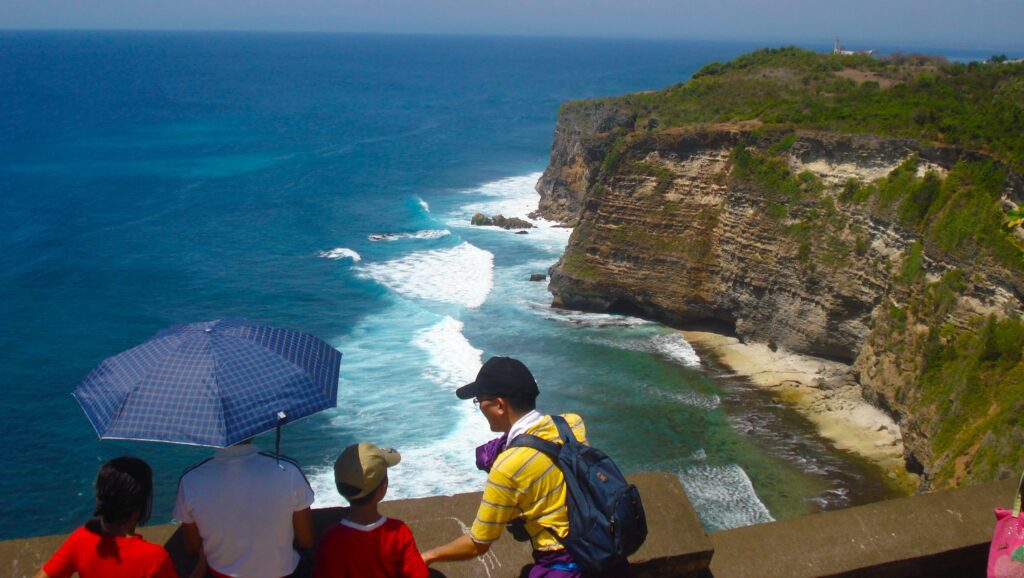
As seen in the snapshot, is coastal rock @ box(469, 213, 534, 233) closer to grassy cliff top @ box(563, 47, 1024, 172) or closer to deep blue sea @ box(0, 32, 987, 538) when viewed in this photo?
deep blue sea @ box(0, 32, 987, 538)

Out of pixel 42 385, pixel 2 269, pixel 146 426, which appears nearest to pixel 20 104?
pixel 2 269

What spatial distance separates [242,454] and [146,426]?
589 mm

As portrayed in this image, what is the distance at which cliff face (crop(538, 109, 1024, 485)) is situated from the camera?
26219mm

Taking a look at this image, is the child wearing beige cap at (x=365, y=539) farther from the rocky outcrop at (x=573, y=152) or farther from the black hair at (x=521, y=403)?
the rocky outcrop at (x=573, y=152)

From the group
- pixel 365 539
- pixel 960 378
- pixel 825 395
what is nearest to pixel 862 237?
pixel 825 395

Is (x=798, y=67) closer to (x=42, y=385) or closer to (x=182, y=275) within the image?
(x=182, y=275)

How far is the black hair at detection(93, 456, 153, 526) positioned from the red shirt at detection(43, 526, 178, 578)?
0.11 meters

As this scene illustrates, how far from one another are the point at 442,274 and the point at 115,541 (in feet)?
143

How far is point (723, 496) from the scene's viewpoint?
24047 millimetres

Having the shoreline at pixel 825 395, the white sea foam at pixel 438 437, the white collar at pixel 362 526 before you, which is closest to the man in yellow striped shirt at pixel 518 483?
the white collar at pixel 362 526

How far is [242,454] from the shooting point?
16.1 feet

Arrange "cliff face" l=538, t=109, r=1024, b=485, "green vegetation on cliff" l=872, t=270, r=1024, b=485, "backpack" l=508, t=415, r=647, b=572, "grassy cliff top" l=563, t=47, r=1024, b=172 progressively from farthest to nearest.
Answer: "grassy cliff top" l=563, t=47, r=1024, b=172 → "cliff face" l=538, t=109, r=1024, b=485 → "green vegetation on cliff" l=872, t=270, r=1024, b=485 → "backpack" l=508, t=415, r=647, b=572

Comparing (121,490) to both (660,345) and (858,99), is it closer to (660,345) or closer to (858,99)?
(660,345)

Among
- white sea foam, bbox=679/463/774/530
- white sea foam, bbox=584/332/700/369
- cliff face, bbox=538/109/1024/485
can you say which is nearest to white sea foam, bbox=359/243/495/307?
cliff face, bbox=538/109/1024/485
